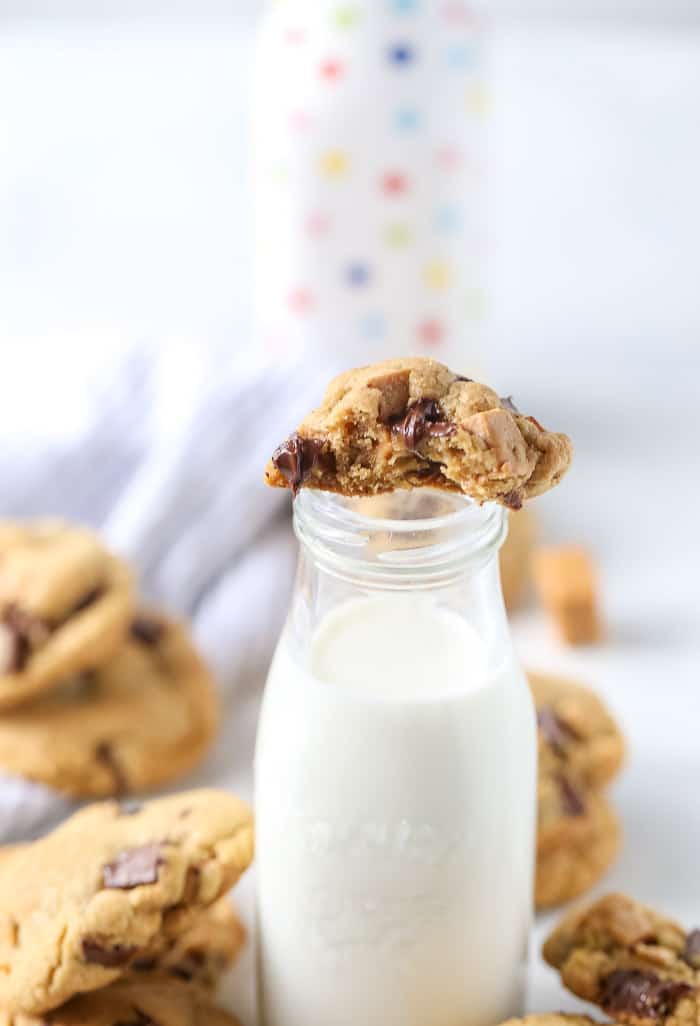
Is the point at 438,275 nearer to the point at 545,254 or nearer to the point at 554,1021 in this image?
the point at 545,254

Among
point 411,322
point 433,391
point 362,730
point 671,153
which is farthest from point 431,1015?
point 671,153

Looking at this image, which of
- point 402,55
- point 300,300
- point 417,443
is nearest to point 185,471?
point 300,300

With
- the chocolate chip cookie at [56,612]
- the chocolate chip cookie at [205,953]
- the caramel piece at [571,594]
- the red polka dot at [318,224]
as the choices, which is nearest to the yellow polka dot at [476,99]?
the red polka dot at [318,224]

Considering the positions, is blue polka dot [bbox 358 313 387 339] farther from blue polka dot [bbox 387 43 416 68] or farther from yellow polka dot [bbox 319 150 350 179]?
blue polka dot [bbox 387 43 416 68]

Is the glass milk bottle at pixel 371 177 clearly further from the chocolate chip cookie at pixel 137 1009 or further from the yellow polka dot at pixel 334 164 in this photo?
the chocolate chip cookie at pixel 137 1009

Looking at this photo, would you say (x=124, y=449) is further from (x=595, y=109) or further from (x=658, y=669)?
→ (x=595, y=109)

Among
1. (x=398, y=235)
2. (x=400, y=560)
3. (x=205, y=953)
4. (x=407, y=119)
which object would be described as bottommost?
(x=205, y=953)
